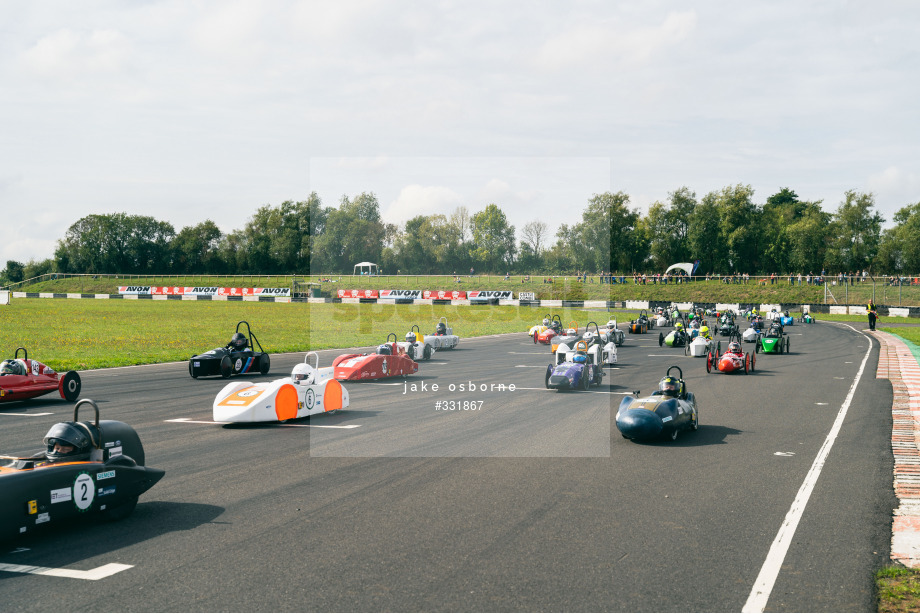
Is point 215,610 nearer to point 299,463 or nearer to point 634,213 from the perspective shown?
point 299,463

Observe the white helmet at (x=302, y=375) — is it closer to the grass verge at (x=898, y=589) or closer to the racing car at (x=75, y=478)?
the racing car at (x=75, y=478)

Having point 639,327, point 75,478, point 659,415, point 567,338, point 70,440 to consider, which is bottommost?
point 639,327

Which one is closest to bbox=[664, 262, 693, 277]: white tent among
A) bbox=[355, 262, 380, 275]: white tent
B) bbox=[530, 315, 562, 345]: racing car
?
bbox=[355, 262, 380, 275]: white tent

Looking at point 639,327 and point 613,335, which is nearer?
point 613,335

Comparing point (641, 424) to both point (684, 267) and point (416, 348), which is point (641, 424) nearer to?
point (416, 348)

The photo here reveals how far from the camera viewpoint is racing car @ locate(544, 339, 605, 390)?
18.4 m

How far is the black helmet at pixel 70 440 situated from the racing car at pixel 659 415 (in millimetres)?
8031

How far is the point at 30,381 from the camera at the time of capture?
52.0 ft

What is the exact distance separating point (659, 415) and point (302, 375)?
6.89m

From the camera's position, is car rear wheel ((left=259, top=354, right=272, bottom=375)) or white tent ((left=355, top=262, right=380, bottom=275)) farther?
white tent ((left=355, top=262, right=380, bottom=275))

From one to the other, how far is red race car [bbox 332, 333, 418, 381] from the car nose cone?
376 inches

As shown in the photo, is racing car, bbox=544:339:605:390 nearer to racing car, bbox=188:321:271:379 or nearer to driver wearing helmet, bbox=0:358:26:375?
racing car, bbox=188:321:271:379

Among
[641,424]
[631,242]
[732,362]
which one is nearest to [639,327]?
[732,362]

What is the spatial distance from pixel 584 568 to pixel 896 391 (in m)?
16.3
